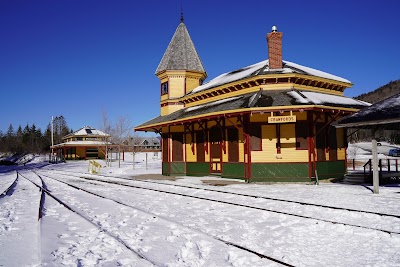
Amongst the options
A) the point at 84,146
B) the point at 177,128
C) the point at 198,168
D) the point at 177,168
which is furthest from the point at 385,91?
the point at 198,168

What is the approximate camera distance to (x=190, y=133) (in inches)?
861

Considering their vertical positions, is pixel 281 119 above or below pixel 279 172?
above

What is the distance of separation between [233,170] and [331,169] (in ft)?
16.7

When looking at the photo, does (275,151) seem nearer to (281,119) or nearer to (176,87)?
(281,119)

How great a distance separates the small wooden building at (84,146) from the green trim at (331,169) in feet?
156

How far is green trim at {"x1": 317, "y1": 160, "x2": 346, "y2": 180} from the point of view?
16.9m

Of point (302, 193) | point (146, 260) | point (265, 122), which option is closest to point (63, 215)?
point (146, 260)

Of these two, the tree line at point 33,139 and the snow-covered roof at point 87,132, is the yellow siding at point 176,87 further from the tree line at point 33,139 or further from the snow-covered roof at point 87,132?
the tree line at point 33,139

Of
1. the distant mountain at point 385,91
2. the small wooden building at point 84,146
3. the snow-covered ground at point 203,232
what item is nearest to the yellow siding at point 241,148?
the snow-covered ground at point 203,232

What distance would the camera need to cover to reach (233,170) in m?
18.1

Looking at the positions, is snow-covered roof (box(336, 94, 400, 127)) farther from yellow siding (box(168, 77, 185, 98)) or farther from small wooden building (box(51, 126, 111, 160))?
small wooden building (box(51, 126, 111, 160))

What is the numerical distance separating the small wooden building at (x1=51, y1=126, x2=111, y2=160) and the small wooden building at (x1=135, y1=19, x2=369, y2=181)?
41291 mm

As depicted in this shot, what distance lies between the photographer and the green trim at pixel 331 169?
16936 millimetres

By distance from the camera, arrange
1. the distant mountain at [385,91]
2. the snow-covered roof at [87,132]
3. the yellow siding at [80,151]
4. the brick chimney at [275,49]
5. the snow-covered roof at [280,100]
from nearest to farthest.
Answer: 1. the snow-covered roof at [280,100]
2. the brick chimney at [275,49]
3. the yellow siding at [80,151]
4. the snow-covered roof at [87,132]
5. the distant mountain at [385,91]
